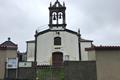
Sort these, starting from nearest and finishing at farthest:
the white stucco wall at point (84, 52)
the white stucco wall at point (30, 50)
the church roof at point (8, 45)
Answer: the church roof at point (8, 45) → the white stucco wall at point (84, 52) → the white stucco wall at point (30, 50)

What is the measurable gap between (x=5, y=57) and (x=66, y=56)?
17234 mm

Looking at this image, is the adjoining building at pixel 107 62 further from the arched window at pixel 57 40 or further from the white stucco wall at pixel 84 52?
the arched window at pixel 57 40

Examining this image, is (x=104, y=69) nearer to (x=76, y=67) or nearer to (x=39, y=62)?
(x=76, y=67)

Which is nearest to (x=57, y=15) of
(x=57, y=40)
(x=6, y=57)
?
(x=57, y=40)

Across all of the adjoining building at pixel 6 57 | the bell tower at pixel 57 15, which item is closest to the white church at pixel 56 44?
the bell tower at pixel 57 15

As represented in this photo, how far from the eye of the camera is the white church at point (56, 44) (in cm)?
3691

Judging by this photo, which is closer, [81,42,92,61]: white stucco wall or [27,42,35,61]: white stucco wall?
[81,42,92,61]: white stucco wall

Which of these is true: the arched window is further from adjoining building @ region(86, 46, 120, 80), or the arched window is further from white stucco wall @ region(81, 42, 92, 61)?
adjoining building @ region(86, 46, 120, 80)

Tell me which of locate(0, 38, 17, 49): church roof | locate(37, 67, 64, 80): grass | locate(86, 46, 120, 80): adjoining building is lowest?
locate(37, 67, 64, 80): grass

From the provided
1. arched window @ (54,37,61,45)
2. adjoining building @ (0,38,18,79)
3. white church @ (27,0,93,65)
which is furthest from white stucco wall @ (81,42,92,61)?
adjoining building @ (0,38,18,79)

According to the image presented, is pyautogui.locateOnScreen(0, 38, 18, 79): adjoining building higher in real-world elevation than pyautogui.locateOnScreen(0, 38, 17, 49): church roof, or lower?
lower

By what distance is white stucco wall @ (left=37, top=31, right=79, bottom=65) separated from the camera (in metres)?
36.8

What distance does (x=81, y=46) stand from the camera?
3828cm

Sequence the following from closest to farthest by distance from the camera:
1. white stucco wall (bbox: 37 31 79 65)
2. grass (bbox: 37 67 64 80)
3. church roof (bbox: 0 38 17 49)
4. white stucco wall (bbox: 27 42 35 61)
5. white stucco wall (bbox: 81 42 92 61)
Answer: church roof (bbox: 0 38 17 49) → grass (bbox: 37 67 64 80) → white stucco wall (bbox: 37 31 79 65) → white stucco wall (bbox: 81 42 92 61) → white stucco wall (bbox: 27 42 35 61)
